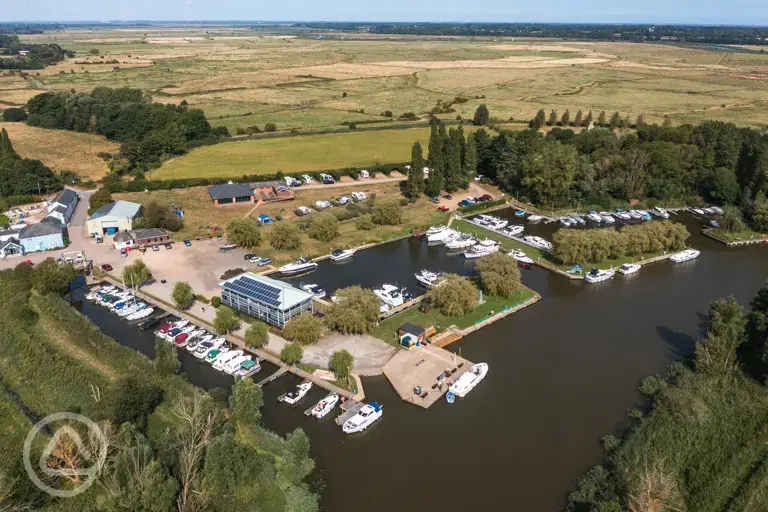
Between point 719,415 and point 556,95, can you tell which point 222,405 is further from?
point 556,95

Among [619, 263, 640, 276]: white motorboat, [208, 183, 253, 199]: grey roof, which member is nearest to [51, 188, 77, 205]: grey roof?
[208, 183, 253, 199]: grey roof

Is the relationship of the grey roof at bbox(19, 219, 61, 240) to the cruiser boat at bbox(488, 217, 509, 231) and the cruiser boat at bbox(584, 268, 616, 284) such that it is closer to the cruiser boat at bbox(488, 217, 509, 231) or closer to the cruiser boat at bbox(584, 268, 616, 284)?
the cruiser boat at bbox(488, 217, 509, 231)

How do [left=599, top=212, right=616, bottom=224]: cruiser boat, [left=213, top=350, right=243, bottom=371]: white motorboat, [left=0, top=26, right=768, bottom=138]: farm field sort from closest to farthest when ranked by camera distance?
[left=213, top=350, right=243, bottom=371]: white motorboat → [left=599, top=212, right=616, bottom=224]: cruiser boat → [left=0, top=26, right=768, bottom=138]: farm field

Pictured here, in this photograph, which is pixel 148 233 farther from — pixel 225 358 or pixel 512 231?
pixel 512 231

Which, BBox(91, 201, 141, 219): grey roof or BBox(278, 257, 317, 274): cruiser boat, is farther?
BBox(91, 201, 141, 219): grey roof

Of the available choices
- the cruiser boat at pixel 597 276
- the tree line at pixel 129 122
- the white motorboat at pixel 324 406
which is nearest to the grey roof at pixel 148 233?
the tree line at pixel 129 122
